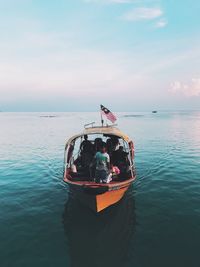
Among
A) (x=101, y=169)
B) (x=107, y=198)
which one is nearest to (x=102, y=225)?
(x=107, y=198)

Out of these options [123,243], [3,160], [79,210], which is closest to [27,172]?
[3,160]

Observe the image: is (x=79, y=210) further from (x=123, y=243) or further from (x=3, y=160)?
(x=3, y=160)

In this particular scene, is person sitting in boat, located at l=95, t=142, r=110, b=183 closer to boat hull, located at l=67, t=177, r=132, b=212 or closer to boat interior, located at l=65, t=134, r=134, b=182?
boat hull, located at l=67, t=177, r=132, b=212

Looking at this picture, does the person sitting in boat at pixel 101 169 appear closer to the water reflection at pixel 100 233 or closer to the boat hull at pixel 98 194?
the boat hull at pixel 98 194

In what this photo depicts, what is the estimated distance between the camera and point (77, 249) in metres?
10.2

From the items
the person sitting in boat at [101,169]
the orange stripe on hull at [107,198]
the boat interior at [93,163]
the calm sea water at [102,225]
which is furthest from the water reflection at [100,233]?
the person sitting in boat at [101,169]

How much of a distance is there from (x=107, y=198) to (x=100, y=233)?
6.29ft

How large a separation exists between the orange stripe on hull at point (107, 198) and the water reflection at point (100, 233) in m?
0.70

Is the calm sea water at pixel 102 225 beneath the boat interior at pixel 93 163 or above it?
beneath

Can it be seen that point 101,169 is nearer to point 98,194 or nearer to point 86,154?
point 98,194

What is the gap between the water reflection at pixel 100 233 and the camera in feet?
31.4

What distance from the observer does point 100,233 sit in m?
11.3

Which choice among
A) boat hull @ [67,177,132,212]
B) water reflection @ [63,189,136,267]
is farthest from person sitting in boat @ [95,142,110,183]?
water reflection @ [63,189,136,267]

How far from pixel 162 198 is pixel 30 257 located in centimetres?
918
